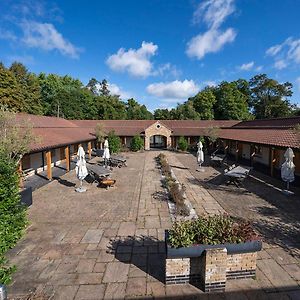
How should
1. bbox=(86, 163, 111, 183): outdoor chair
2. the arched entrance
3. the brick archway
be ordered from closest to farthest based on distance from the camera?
bbox=(86, 163, 111, 183): outdoor chair < the brick archway < the arched entrance

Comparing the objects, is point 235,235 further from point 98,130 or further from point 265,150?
point 98,130

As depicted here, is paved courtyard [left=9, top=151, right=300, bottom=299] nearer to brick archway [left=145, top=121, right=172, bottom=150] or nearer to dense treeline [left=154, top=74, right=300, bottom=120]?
brick archway [left=145, top=121, right=172, bottom=150]

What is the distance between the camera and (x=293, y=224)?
288 inches

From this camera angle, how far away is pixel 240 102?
158ft

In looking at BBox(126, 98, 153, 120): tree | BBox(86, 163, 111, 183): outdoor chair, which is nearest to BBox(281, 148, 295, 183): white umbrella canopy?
BBox(86, 163, 111, 183): outdoor chair

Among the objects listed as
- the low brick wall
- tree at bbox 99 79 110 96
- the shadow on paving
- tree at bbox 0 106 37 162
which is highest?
tree at bbox 99 79 110 96

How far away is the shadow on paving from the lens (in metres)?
4.98

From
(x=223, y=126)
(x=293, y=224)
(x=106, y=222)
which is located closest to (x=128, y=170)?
(x=106, y=222)

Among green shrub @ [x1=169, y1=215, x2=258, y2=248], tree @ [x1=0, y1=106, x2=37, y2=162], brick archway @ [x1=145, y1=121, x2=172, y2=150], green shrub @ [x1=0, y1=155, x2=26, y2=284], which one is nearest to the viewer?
green shrub @ [x1=169, y1=215, x2=258, y2=248]

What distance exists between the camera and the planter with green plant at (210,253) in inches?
169

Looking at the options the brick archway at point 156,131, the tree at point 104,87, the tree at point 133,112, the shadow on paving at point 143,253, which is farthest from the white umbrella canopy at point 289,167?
the tree at point 104,87

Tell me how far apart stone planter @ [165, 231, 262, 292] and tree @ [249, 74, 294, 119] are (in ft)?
179

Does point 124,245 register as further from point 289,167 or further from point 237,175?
point 289,167

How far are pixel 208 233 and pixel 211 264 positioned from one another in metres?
0.55
